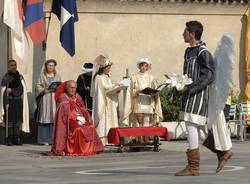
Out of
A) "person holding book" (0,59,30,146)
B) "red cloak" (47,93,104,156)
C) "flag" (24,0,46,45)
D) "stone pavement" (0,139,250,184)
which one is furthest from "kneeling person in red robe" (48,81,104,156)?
"person holding book" (0,59,30,146)

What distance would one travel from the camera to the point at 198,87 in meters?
11.6

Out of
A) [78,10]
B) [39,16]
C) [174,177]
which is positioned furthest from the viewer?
[78,10]

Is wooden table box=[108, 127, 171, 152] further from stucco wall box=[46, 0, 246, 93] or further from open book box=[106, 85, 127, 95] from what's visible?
stucco wall box=[46, 0, 246, 93]

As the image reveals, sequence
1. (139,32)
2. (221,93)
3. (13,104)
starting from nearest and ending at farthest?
(221,93) → (13,104) → (139,32)

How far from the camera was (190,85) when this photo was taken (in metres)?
11.6

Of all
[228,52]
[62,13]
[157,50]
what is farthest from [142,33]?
[228,52]

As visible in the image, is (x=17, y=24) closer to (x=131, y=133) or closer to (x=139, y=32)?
(x=131, y=133)

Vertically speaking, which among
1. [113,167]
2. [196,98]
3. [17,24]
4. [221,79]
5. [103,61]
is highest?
[17,24]

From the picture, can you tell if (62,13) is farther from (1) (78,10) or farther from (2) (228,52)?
(2) (228,52)

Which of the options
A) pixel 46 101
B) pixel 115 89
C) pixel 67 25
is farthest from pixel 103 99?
pixel 67 25

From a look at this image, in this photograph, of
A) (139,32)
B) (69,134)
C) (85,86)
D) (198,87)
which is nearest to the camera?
(198,87)

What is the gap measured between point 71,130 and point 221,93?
4.54m

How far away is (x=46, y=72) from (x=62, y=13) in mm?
1247

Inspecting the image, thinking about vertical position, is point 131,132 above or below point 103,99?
below
